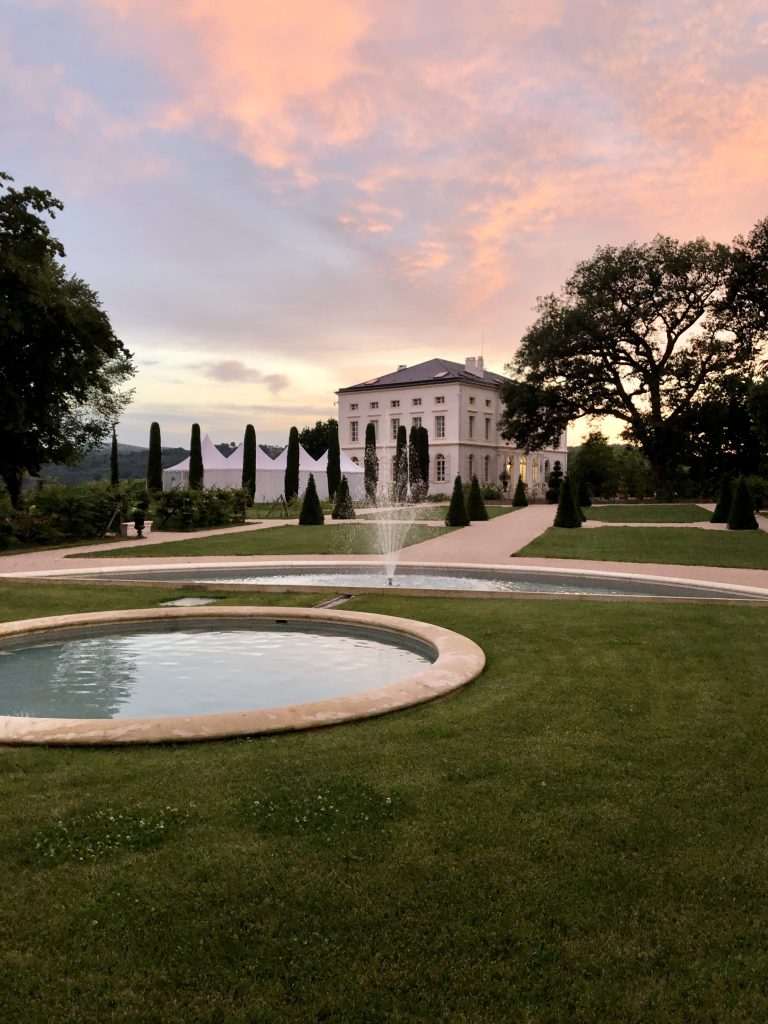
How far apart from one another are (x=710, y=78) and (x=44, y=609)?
47.1ft

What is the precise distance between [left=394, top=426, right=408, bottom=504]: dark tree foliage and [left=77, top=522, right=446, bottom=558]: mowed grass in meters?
24.5

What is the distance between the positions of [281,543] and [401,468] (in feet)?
108

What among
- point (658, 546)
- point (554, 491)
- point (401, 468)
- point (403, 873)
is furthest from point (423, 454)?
point (403, 873)

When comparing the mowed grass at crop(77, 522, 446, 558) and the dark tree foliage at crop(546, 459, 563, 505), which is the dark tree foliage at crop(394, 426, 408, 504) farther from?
the mowed grass at crop(77, 522, 446, 558)

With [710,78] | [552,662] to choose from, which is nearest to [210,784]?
[552,662]

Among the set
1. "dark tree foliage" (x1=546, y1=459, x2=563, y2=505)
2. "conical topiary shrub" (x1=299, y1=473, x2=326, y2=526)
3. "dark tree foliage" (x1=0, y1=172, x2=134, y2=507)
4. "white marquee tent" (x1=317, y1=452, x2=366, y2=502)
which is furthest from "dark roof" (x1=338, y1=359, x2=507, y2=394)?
"dark tree foliage" (x1=0, y1=172, x2=134, y2=507)

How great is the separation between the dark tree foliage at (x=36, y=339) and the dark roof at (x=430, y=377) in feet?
115

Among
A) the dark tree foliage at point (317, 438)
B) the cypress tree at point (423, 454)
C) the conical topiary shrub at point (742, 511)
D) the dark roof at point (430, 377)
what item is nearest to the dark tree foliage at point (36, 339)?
the conical topiary shrub at point (742, 511)

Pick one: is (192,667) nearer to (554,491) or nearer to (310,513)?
(310,513)

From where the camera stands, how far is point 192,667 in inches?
236

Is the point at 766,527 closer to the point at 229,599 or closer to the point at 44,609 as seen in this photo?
the point at 229,599

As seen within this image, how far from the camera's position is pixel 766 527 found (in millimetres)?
22156

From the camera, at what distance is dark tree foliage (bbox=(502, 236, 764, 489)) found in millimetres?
40000

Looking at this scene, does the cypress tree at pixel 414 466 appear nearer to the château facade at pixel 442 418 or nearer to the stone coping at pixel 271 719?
the château facade at pixel 442 418
